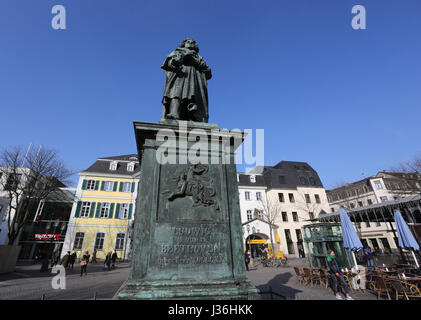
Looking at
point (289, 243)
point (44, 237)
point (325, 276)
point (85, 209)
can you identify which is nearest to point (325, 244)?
point (325, 276)

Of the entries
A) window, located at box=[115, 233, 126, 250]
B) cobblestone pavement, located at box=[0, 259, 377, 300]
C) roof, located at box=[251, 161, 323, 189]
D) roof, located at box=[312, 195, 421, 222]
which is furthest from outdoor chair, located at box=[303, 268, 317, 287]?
roof, located at box=[251, 161, 323, 189]

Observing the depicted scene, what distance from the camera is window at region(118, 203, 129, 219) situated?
A: 27.4 metres

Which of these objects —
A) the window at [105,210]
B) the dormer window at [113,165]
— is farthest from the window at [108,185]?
the dormer window at [113,165]

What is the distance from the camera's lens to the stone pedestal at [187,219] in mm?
2629

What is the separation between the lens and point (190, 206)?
10.3ft

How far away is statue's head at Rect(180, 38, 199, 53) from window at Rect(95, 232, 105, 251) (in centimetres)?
2828

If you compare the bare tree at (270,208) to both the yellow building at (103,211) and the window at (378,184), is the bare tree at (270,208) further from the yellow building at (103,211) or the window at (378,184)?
the yellow building at (103,211)

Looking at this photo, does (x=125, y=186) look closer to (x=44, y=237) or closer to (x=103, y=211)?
(x=103, y=211)

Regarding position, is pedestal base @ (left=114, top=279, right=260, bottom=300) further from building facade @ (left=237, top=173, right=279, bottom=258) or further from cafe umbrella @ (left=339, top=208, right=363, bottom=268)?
building facade @ (left=237, top=173, right=279, bottom=258)

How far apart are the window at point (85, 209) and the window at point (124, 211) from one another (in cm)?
403
